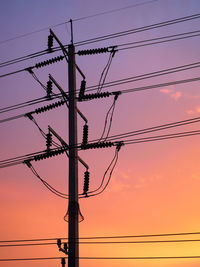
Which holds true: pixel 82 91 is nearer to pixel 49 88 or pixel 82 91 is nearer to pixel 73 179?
pixel 49 88

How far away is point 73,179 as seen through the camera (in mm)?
16875

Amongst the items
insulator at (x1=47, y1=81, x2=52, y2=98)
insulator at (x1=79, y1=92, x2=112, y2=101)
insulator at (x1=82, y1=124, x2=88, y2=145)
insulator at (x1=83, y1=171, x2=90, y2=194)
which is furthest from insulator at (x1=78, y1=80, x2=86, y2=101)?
insulator at (x1=83, y1=171, x2=90, y2=194)

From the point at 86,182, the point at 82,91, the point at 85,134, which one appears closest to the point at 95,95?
the point at 82,91

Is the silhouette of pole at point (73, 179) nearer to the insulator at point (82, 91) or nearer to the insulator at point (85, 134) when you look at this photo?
the insulator at point (82, 91)

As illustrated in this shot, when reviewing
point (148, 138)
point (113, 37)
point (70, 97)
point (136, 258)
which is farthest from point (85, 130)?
point (136, 258)

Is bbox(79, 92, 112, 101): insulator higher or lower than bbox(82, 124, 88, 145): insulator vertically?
higher

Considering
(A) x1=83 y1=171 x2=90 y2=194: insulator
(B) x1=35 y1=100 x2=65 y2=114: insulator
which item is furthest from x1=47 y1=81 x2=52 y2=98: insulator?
(A) x1=83 y1=171 x2=90 y2=194: insulator

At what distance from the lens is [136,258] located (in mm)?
16641

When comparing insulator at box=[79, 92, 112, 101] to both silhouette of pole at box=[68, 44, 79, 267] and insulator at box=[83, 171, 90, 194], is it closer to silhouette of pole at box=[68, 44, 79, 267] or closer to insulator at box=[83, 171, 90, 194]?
silhouette of pole at box=[68, 44, 79, 267]

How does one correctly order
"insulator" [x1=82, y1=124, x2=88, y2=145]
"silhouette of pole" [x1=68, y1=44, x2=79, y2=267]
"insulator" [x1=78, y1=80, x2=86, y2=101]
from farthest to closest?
"insulator" [x1=78, y1=80, x2=86, y2=101]
"insulator" [x1=82, y1=124, x2=88, y2=145]
"silhouette of pole" [x1=68, y1=44, x2=79, y2=267]

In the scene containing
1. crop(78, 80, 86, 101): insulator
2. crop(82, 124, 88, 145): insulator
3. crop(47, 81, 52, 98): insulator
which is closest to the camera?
crop(82, 124, 88, 145): insulator

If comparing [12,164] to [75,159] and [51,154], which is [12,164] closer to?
[51,154]

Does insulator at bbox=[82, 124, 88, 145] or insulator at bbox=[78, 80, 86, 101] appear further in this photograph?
insulator at bbox=[78, 80, 86, 101]

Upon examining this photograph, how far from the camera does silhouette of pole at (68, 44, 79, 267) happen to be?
52.1ft
